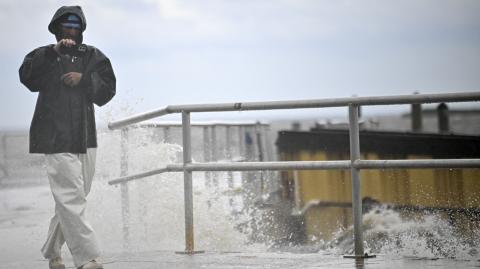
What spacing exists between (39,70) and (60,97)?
0.76 feet

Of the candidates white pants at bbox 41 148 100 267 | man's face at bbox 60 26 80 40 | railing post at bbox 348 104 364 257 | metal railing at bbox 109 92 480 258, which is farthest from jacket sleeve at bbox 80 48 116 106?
railing post at bbox 348 104 364 257

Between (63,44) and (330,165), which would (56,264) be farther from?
(330,165)

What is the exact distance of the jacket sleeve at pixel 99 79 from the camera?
21.8ft

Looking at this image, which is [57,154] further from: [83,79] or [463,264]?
[463,264]

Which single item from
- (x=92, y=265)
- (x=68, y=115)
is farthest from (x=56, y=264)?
(x=68, y=115)

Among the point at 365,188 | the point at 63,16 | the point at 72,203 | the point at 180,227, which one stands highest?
the point at 63,16

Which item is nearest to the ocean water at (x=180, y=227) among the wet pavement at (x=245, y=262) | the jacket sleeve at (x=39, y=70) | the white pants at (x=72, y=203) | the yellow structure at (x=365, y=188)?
the wet pavement at (x=245, y=262)

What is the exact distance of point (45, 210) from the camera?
49.7ft

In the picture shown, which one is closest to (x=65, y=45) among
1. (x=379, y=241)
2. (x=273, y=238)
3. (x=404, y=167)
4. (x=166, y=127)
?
(x=404, y=167)

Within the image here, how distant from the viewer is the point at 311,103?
7.21 meters

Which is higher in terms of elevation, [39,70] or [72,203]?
[39,70]

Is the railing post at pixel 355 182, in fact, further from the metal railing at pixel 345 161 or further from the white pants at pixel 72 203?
the white pants at pixel 72 203

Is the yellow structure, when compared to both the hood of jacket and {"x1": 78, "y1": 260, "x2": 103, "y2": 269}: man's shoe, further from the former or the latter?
the hood of jacket

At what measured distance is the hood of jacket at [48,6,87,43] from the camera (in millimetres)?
6586
